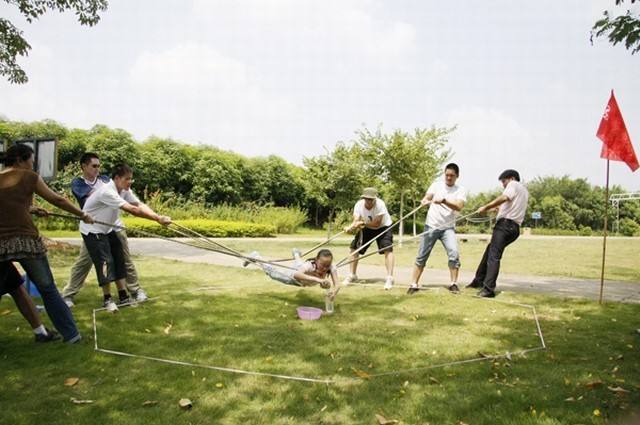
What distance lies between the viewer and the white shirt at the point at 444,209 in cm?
699

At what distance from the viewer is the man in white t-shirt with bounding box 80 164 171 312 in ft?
17.4

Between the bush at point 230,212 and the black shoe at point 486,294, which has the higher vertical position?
the bush at point 230,212

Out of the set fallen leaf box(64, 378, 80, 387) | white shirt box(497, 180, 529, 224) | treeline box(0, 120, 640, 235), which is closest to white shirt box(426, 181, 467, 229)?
white shirt box(497, 180, 529, 224)

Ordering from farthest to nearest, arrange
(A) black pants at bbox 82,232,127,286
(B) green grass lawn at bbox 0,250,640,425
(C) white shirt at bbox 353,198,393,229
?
(C) white shirt at bbox 353,198,393,229, (A) black pants at bbox 82,232,127,286, (B) green grass lawn at bbox 0,250,640,425

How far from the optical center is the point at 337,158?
1780cm

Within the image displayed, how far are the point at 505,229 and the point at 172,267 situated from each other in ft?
21.7

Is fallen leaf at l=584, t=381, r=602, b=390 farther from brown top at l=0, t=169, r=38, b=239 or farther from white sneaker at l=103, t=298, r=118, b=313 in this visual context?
white sneaker at l=103, t=298, r=118, b=313

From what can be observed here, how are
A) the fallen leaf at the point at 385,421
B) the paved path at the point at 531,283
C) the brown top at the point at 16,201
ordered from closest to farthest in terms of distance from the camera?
the fallen leaf at the point at 385,421 < the brown top at the point at 16,201 < the paved path at the point at 531,283

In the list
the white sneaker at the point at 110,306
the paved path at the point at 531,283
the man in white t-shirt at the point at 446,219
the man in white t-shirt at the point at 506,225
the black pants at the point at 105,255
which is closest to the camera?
the black pants at the point at 105,255

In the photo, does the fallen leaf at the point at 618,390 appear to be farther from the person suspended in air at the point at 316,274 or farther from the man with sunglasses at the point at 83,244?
the man with sunglasses at the point at 83,244

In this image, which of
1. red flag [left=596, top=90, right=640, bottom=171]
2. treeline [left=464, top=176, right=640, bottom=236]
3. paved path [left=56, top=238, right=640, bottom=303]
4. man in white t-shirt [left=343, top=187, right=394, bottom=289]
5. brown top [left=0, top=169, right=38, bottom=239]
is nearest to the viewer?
brown top [left=0, top=169, right=38, bottom=239]

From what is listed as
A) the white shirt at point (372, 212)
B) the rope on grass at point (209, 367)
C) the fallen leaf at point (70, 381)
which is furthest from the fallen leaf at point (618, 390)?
the white shirt at point (372, 212)

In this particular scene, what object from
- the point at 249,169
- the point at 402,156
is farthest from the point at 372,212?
the point at 249,169

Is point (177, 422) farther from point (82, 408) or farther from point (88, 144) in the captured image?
point (88, 144)
